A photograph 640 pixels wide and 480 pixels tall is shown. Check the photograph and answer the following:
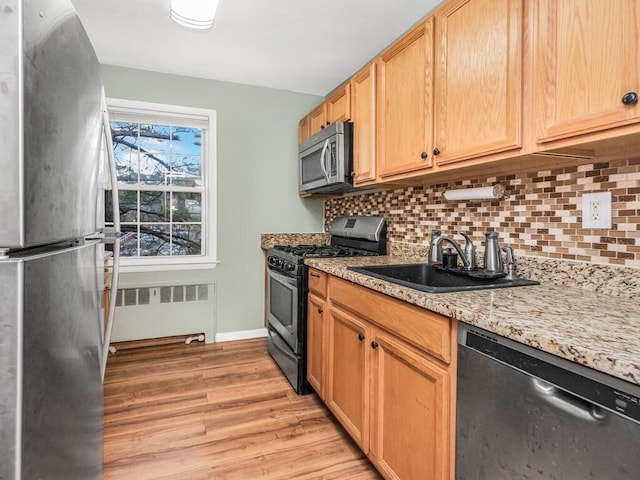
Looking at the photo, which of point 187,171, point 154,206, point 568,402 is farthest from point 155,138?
point 568,402

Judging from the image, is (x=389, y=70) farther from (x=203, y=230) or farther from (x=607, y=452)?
(x=203, y=230)

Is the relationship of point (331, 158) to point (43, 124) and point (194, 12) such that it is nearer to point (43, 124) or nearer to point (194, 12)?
point (194, 12)

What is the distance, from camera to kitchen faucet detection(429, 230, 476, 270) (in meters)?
1.68

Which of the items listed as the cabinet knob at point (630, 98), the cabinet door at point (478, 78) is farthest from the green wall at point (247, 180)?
the cabinet knob at point (630, 98)

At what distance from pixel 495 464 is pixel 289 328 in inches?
64.3

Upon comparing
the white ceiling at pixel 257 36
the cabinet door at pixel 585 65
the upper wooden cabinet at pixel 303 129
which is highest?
the white ceiling at pixel 257 36

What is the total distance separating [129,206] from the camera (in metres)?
3.05

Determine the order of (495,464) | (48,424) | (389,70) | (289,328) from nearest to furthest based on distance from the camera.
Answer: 1. (48,424)
2. (495,464)
3. (389,70)
4. (289,328)

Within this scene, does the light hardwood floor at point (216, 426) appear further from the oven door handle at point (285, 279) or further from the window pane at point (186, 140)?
the window pane at point (186, 140)

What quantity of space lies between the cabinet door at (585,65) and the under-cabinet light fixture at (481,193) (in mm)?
495

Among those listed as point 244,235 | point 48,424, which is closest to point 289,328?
point 244,235

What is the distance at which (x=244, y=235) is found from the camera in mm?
3295

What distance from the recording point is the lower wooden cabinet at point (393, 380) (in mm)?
1135

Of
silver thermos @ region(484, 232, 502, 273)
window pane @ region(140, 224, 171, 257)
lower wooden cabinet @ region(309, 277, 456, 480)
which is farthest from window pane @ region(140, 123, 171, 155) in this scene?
silver thermos @ region(484, 232, 502, 273)
